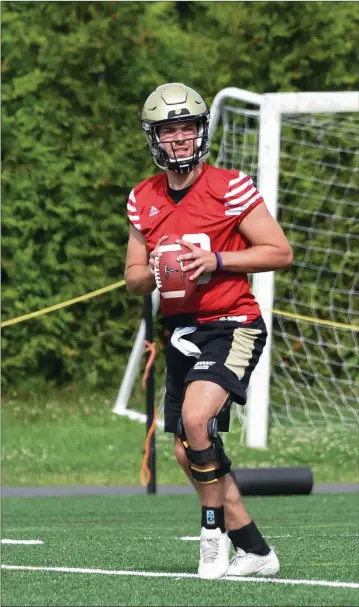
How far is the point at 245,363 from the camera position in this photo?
225 inches

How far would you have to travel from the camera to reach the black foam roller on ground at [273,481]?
10.6 meters

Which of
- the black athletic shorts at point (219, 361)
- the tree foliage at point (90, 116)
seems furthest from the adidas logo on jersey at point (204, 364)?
the tree foliage at point (90, 116)

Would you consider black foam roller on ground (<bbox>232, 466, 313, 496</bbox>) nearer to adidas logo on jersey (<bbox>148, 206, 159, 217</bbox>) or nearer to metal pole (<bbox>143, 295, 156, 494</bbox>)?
metal pole (<bbox>143, 295, 156, 494</bbox>)

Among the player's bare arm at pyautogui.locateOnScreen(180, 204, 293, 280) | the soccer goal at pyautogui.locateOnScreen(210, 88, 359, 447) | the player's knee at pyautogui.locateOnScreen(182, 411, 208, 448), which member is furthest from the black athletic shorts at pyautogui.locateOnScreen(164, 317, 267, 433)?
the soccer goal at pyautogui.locateOnScreen(210, 88, 359, 447)

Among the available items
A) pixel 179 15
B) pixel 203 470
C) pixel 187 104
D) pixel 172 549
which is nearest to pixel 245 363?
pixel 203 470

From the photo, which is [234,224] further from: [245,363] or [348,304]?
[348,304]

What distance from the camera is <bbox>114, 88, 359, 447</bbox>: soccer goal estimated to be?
47.4 ft

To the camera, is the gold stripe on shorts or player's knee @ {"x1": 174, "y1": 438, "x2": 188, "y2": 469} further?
player's knee @ {"x1": 174, "y1": 438, "x2": 188, "y2": 469}

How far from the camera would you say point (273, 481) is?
1063 cm

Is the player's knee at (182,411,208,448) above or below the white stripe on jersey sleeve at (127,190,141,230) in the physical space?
below

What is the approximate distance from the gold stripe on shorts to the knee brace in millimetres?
238

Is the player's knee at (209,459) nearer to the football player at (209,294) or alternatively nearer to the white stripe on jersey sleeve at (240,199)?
the football player at (209,294)

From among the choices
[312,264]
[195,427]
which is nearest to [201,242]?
[195,427]

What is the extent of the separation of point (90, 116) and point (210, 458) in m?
10.1
